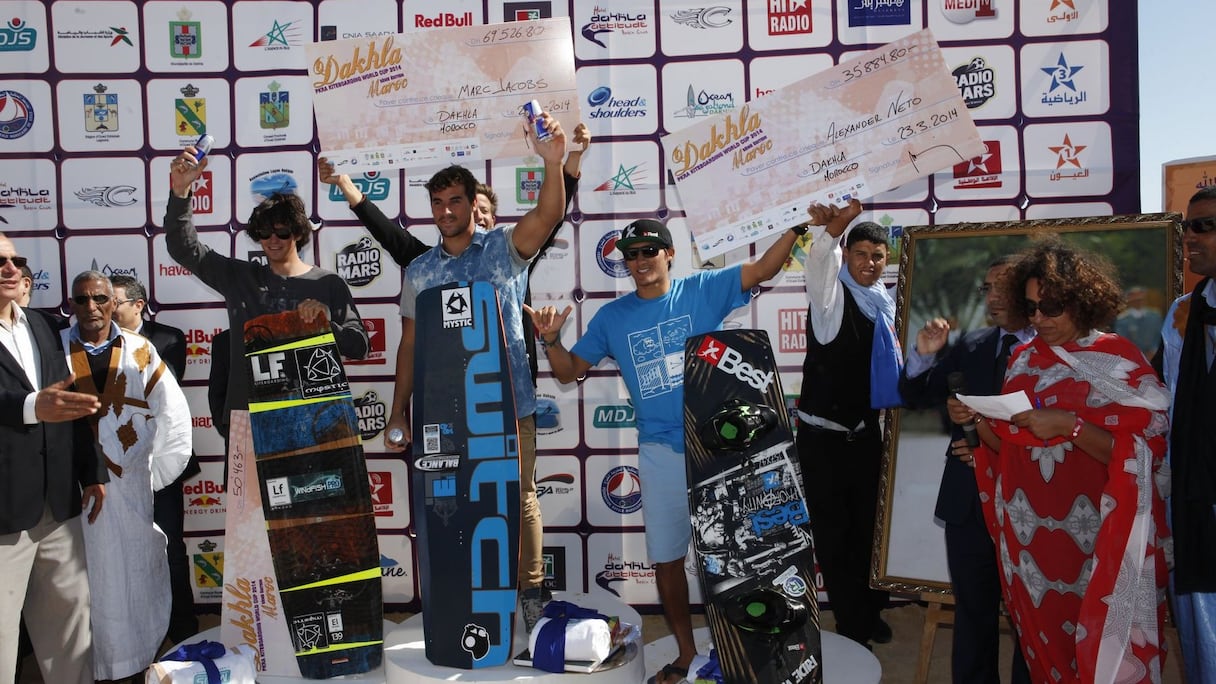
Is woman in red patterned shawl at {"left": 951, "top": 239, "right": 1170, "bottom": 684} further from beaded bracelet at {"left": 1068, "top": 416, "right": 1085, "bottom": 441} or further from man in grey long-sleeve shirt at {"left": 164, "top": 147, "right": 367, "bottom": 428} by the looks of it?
man in grey long-sleeve shirt at {"left": 164, "top": 147, "right": 367, "bottom": 428}

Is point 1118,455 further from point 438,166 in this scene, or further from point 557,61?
point 438,166

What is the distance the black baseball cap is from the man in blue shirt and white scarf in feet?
2.08

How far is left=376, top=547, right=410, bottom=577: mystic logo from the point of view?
4.01 meters

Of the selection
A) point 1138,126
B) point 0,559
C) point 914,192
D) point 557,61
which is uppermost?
point 557,61

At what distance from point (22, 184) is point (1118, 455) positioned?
15.2 ft

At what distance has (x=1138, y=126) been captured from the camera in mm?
3658

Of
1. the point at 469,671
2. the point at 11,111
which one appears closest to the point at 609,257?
the point at 469,671

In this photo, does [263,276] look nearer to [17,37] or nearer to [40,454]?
[40,454]

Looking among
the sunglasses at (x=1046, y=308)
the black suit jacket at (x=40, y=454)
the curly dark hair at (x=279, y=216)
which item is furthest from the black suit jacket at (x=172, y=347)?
the sunglasses at (x=1046, y=308)

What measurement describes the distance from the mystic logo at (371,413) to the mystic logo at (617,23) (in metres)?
1.99

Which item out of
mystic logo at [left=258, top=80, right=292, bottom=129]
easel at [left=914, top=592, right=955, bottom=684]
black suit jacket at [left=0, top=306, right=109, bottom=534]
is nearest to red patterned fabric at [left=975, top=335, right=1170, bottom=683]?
easel at [left=914, top=592, right=955, bottom=684]

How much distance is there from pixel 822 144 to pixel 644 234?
29.7 inches

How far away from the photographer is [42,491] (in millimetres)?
2787

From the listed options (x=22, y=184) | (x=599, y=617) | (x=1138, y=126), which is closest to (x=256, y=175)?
(x=22, y=184)
